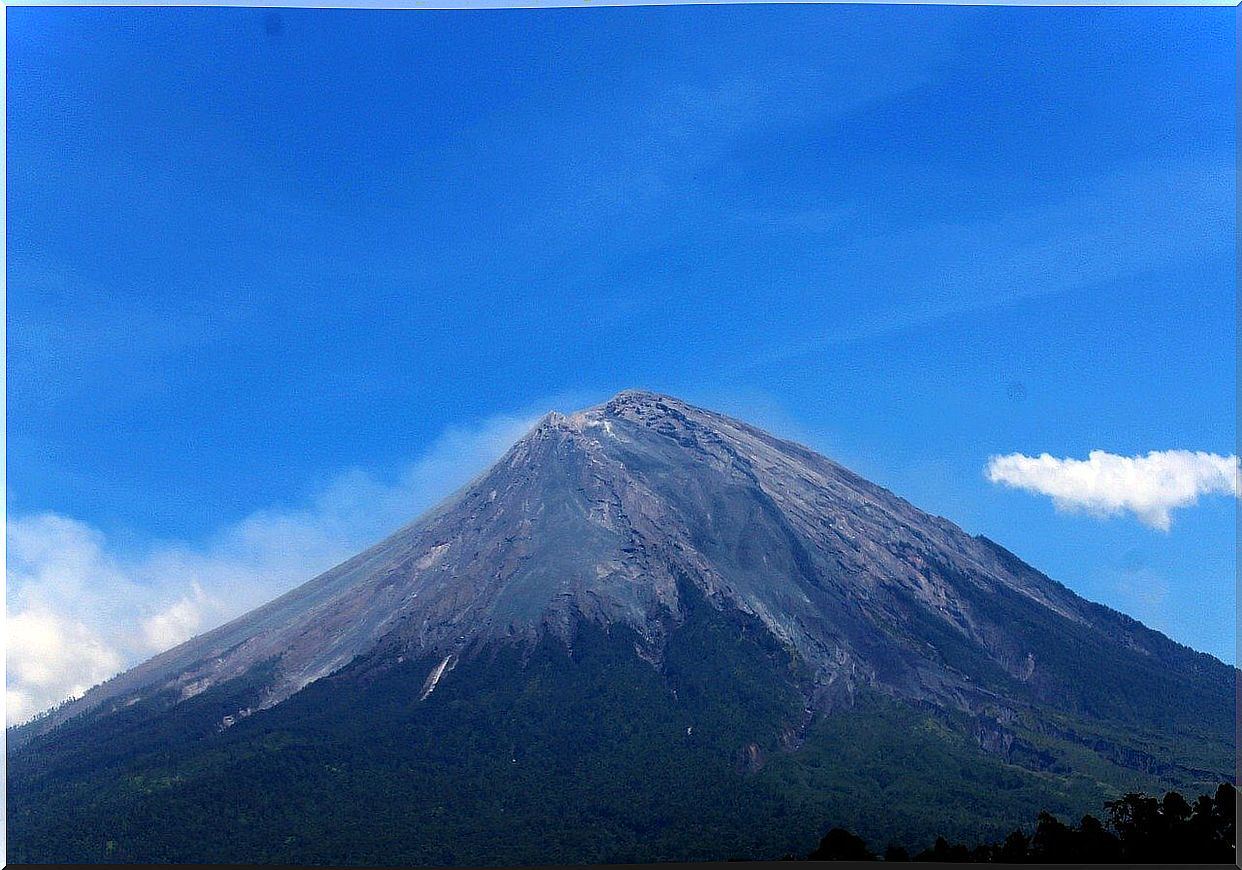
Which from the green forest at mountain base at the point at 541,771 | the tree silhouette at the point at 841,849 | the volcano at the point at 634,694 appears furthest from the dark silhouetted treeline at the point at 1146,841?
the volcano at the point at 634,694

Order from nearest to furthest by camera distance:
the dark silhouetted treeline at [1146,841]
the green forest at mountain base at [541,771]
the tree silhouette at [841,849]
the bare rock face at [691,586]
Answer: the dark silhouetted treeline at [1146,841] < the tree silhouette at [841,849] < the green forest at mountain base at [541,771] < the bare rock face at [691,586]

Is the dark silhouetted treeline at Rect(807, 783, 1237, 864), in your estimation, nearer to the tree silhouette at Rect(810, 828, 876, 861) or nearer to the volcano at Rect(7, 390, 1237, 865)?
the tree silhouette at Rect(810, 828, 876, 861)

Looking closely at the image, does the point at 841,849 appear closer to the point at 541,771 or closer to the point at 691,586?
the point at 541,771

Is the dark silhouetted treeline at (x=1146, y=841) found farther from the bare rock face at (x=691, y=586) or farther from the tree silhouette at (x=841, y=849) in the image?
the bare rock face at (x=691, y=586)

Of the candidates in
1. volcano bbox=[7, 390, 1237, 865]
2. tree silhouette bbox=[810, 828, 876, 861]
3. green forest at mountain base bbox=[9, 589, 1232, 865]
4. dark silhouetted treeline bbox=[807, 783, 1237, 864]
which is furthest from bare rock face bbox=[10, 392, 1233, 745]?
dark silhouetted treeline bbox=[807, 783, 1237, 864]

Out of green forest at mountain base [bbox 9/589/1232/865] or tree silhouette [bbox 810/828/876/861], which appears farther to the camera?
green forest at mountain base [bbox 9/589/1232/865]

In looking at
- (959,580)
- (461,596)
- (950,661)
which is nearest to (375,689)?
(461,596)

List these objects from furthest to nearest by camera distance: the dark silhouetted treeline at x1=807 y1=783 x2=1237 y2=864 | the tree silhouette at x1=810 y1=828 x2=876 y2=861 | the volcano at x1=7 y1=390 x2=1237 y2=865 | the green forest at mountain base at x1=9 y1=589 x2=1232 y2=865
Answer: the volcano at x1=7 y1=390 x2=1237 y2=865 → the green forest at mountain base at x1=9 y1=589 x2=1232 y2=865 → the tree silhouette at x1=810 y1=828 x2=876 y2=861 → the dark silhouetted treeline at x1=807 y1=783 x2=1237 y2=864
